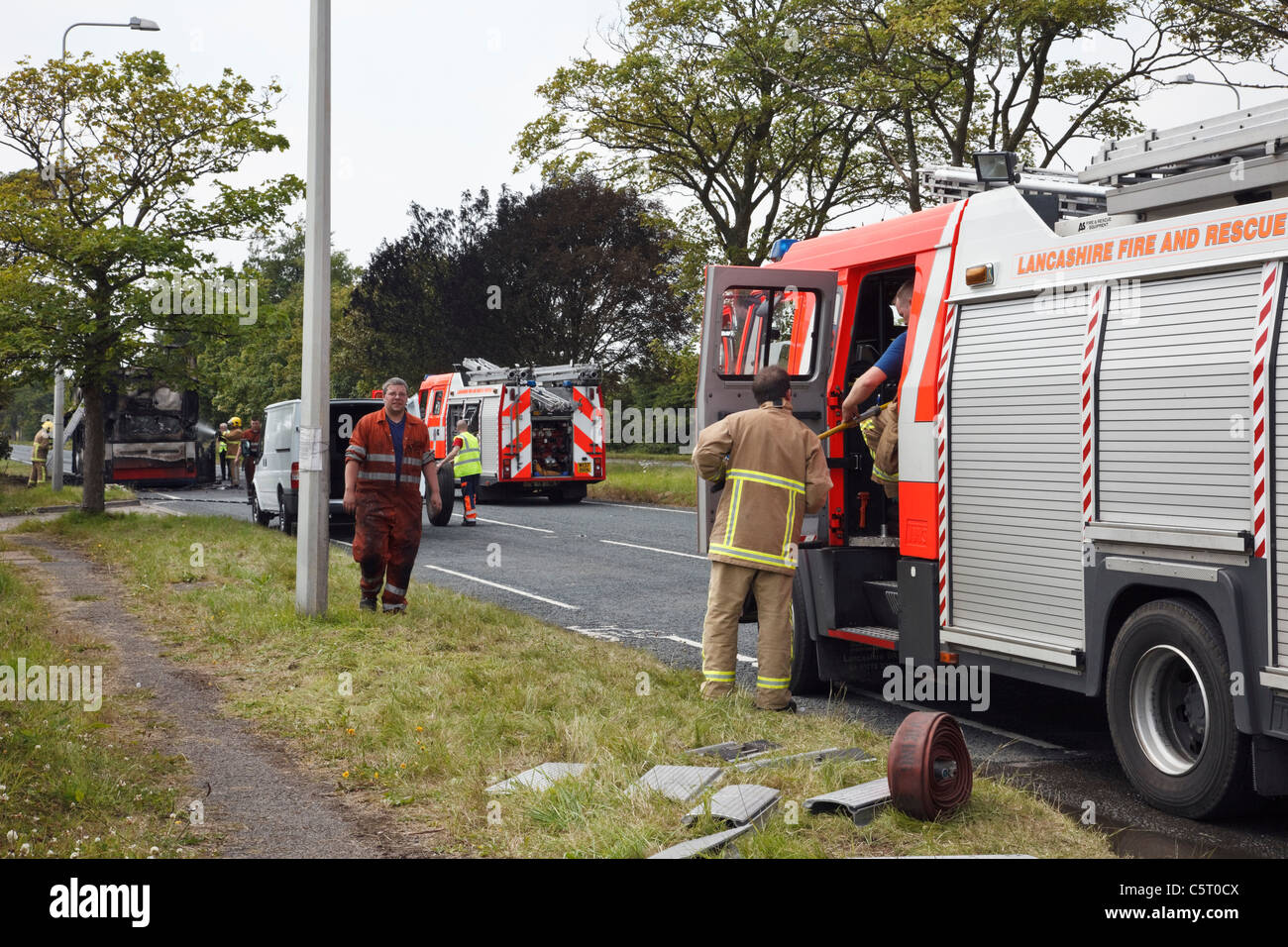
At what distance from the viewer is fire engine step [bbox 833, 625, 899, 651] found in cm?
793

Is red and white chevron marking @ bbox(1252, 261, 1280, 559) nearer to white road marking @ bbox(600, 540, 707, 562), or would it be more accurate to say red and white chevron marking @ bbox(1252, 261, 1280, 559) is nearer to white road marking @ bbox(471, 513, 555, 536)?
white road marking @ bbox(600, 540, 707, 562)

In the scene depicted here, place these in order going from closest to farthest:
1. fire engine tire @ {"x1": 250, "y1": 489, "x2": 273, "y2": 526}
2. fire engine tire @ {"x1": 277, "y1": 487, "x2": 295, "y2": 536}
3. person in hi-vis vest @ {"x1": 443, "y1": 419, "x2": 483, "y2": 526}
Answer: fire engine tire @ {"x1": 277, "y1": 487, "x2": 295, "y2": 536} < person in hi-vis vest @ {"x1": 443, "y1": 419, "x2": 483, "y2": 526} < fire engine tire @ {"x1": 250, "y1": 489, "x2": 273, "y2": 526}

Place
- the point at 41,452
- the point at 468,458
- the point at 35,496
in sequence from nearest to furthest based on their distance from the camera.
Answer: the point at 468,458
the point at 35,496
the point at 41,452

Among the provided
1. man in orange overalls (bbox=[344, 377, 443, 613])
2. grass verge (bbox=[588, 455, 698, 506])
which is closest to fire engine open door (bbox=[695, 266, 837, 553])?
man in orange overalls (bbox=[344, 377, 443, 613])

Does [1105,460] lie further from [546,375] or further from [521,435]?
[546,375]

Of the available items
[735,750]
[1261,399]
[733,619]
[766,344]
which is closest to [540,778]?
[735,750]

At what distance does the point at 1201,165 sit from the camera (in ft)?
20.2

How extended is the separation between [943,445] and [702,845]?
3316mm

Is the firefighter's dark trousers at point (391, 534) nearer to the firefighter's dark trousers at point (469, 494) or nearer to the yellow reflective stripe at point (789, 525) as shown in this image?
the yellow reflective stripe at point (789, 525)

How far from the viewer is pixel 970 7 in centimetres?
2192

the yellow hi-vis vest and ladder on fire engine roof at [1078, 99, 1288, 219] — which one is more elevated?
ladder on fire engine roof at [1078, 99, 1288, 219]

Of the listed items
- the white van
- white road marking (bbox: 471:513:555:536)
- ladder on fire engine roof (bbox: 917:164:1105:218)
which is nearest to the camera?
ladder on fire engine roof (bbox: 917:164:1105:218)

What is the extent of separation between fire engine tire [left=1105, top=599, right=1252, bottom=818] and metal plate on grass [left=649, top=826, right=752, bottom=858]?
2.05 m
